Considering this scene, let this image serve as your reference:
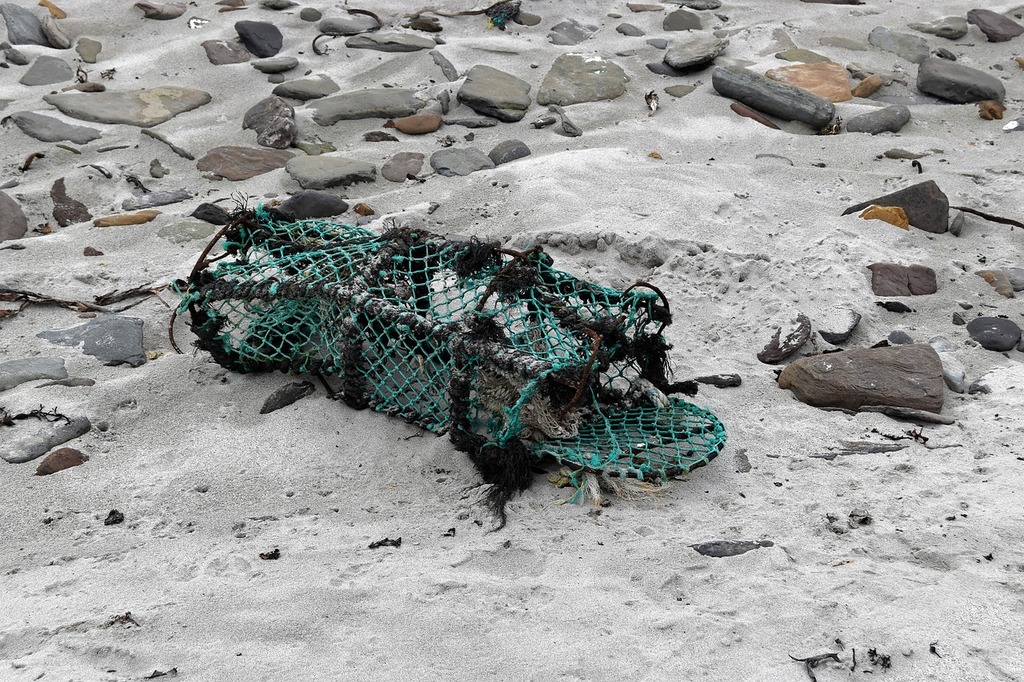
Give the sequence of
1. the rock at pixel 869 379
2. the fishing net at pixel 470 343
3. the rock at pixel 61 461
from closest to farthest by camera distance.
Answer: the fishing net at pixel 470 343 < the rock at pixel 61 461 < the rock at pixel 869 379

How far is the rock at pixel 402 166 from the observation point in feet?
15.6

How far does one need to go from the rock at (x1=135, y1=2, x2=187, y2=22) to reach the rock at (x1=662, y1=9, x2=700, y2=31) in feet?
11.2

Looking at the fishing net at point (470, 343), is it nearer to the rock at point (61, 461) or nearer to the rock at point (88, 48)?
the rock at point (61, 461)

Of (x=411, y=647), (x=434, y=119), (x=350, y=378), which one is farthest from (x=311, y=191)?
(x=411, y=647)

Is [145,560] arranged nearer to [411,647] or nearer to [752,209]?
[411,647]

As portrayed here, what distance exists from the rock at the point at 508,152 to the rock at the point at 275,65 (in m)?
1.69

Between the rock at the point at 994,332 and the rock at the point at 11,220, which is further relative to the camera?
the rock at the point at 11,220

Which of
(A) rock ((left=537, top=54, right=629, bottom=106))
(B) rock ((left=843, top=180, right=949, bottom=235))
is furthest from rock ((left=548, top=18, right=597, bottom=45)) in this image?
(B) rock ((left=843, top=180, right=949, bottom=235))

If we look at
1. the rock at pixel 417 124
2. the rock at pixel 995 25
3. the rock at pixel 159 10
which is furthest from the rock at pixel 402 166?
the rock at pixel 995 25

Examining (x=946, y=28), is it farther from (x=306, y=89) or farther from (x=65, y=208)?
(x=65, y=208)

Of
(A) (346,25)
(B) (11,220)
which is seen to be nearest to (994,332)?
(B) (11,220)

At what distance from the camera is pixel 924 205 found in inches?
161

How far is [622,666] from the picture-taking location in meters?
1.90

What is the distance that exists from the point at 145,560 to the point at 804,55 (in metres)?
5.22
